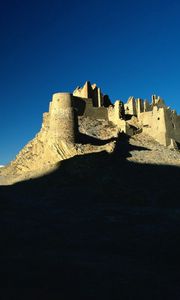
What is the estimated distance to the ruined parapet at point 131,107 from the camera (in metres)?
49.4

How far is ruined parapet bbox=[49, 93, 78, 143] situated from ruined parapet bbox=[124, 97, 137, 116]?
34.4 ft

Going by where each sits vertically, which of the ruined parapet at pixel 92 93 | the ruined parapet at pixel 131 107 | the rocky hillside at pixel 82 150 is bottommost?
the rocky hillside at pixel 82 150

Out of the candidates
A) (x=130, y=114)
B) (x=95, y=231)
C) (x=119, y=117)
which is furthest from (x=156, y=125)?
(x=95, y=231)

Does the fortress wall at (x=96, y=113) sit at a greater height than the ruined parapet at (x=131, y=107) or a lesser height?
lesser

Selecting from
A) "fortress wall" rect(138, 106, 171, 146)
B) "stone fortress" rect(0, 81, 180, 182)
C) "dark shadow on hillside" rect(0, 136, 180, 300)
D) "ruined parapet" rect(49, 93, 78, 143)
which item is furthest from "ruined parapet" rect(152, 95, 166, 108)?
"ruined parapet" rect(49, 93, 78, 143)

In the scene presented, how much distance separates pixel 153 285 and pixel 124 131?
93.9ft

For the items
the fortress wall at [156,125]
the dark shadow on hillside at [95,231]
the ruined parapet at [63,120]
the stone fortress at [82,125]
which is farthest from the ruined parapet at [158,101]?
the ruined parapet at [63,120]

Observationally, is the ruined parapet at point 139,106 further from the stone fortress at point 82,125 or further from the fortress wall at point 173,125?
the fortress wall at point 173,125

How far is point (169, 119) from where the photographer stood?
46.1 meters

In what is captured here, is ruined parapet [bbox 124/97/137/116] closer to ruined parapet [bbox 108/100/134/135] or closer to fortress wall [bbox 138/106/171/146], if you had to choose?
fortress wall [bbox 138/106/171/146]

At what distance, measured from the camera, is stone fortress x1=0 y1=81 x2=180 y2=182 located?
39.5 meters

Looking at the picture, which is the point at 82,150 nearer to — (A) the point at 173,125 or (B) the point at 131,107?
(A) the point at 173,125

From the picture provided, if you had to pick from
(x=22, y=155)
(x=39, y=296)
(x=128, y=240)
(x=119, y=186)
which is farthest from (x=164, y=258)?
(x=22, y=155)

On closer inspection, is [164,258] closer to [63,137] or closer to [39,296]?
[39,296]
